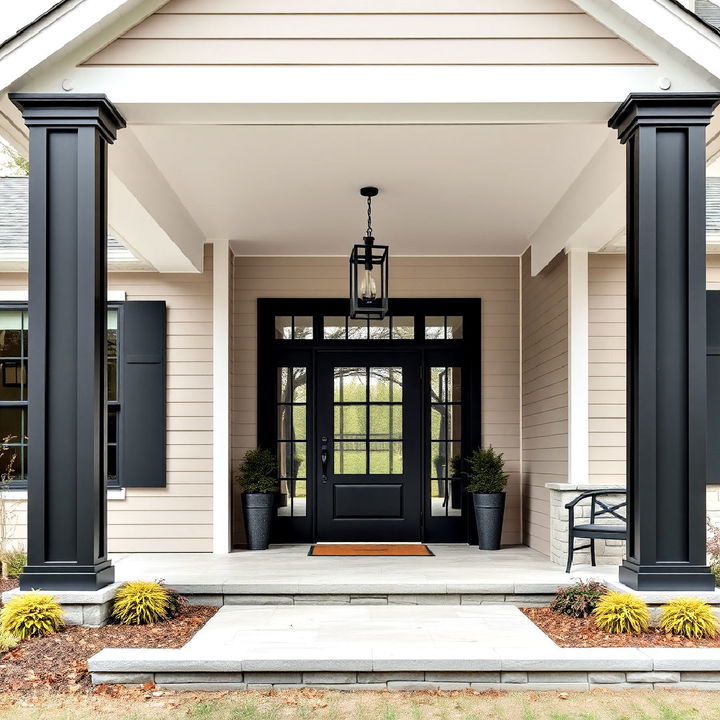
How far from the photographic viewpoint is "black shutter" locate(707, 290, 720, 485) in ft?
24.7

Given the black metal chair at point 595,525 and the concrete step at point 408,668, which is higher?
the black metal chair at point 595,525

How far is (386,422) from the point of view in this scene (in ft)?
29.6

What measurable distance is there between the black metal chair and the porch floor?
0.20 metres

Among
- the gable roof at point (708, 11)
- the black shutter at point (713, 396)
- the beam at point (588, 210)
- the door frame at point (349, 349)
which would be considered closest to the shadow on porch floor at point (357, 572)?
the door frame at point (349, 349)

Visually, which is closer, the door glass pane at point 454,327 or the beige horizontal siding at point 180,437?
the beige horizontal siding at point 180,437

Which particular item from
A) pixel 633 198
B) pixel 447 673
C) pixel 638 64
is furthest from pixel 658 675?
pixel 638 64

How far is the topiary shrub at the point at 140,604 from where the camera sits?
4.81 m

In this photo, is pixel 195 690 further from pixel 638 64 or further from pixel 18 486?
pixel 18 486

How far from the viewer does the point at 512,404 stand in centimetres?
898

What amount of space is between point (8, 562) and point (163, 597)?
2.77m

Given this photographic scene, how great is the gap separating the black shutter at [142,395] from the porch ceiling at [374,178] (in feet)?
3.28

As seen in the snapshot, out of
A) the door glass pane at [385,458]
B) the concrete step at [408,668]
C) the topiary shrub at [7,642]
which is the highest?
the door glass pane at [385,458]

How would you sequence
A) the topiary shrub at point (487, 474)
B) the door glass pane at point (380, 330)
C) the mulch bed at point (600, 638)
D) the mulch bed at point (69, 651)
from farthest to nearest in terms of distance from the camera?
the door glass pane at point (380, 330) → the topiary shrub at point (487, 474) → the mulch bed at point (600, 638) → the mulch bed at point (69, 651)

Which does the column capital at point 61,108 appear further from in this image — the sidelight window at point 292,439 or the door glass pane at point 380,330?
the door glass pane at point 380,330
